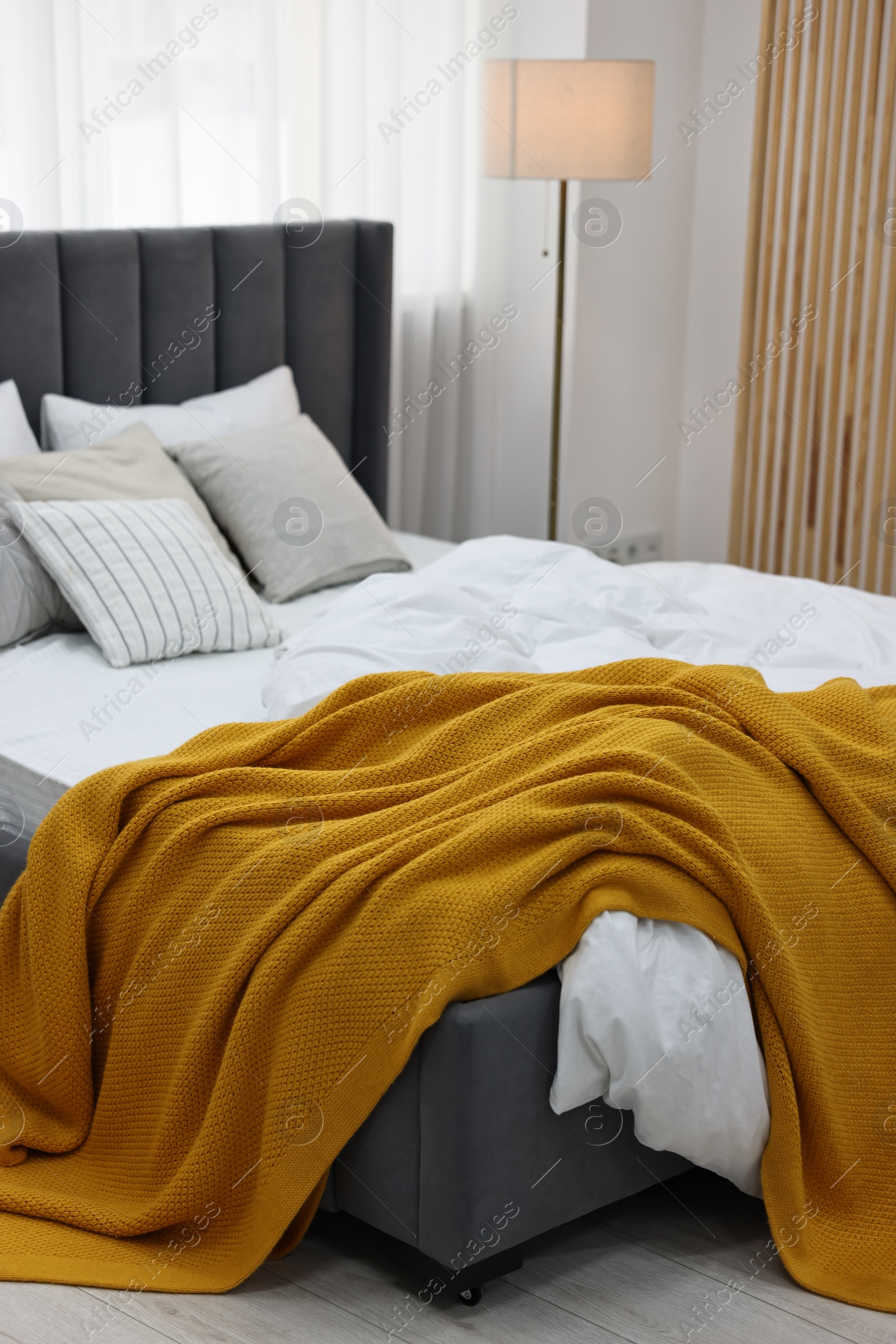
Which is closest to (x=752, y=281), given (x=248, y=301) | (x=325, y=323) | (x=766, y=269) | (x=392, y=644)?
(x=766, y=269)

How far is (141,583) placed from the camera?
8.61ft

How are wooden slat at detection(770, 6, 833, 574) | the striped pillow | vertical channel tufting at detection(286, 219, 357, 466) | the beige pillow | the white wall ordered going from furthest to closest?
the white wall, wooden slat at detection(770, 6, 833, 574), vertical channel tufting at detection(286, 219, 357, 466), the beige pillow, the striped pillow

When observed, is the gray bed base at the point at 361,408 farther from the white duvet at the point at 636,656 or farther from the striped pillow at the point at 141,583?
the striped pillow at the point at 141,583

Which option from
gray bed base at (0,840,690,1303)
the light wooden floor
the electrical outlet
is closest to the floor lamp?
the electrical outlet

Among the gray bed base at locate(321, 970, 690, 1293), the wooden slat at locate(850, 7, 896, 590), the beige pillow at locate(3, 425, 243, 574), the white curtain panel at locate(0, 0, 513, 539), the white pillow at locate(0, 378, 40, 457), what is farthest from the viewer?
the wooden slat at locate(850, 7, 896, 590)

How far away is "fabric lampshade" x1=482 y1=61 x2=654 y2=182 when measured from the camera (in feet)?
11.2

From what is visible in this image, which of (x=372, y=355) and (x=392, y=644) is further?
(x=372, y=355)

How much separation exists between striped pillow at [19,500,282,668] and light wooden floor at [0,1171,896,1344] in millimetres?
1142

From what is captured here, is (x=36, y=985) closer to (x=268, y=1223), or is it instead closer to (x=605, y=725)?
(x=268, y=1223)

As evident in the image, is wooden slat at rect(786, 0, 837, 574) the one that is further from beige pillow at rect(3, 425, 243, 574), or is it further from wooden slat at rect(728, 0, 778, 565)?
beige pillow at rect(3, 425, 243, 574)

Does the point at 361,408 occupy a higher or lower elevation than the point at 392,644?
higher

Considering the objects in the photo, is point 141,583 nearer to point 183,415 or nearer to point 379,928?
point 183,415

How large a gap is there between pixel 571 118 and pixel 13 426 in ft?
4.91

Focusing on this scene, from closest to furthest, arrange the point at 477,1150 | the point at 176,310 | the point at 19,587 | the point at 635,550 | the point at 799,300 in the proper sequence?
the point at 477,1150 → the point at 19,587 → the point at 176,310 → the point at 799,300 → the point at 635,550
